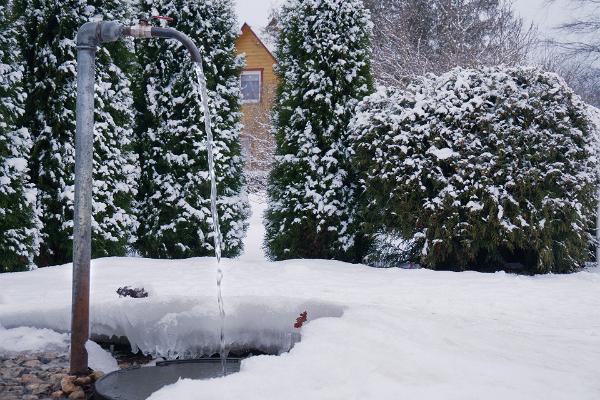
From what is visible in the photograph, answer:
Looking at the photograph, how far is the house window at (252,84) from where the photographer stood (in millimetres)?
17078

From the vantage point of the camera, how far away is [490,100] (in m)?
5.42

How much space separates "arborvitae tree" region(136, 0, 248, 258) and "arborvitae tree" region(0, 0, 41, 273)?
4.71ft

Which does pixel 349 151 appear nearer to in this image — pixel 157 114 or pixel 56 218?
pixel 157 114

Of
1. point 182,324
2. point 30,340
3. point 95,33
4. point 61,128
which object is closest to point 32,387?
point 30,340

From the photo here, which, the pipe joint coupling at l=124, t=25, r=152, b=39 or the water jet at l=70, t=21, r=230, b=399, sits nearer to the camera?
the water jet at l=70, t=21, r=230, b=399

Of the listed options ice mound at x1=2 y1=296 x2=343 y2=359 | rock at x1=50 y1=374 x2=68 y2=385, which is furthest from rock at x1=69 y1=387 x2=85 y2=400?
ice mound at x1=2 y1=296 x2=343 y2=359

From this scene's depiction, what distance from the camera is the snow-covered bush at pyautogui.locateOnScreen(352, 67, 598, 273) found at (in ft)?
16.8

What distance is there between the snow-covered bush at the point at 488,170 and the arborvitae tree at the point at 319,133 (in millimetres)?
568

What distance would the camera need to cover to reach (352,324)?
2.47 meters

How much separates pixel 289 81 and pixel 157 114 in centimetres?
153

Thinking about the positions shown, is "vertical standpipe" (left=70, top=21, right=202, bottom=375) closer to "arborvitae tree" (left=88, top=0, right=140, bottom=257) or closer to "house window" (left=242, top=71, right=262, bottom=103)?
"arborvitae tree" (left=88, top=0, right=140, bottom=257)

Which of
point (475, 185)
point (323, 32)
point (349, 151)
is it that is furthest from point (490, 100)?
point (323, 32)

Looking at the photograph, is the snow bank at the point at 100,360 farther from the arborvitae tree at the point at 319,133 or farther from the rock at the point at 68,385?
the arborvitae tree at the point at 319,133

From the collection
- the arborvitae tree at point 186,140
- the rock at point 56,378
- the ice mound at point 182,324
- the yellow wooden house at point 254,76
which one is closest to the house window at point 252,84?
the yellow wooden house at point 254,76
